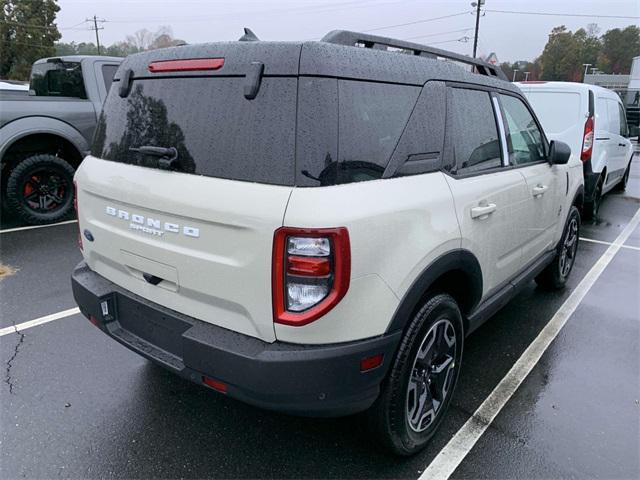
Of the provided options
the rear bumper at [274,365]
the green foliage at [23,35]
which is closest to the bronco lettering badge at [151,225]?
the rear bumper at [274,365]

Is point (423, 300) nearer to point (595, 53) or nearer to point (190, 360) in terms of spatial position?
point (190, 360)

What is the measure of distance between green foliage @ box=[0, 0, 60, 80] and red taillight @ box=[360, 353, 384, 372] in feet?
142

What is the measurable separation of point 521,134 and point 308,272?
7.94 ft

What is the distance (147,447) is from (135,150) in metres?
1.49

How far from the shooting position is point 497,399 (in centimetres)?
300

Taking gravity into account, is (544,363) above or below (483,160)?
below

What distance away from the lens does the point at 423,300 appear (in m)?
2.34

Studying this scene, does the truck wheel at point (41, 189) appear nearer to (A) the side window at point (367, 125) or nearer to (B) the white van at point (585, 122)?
(A) the side window at point (367, 125)

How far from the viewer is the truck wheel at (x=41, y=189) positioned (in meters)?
5.97

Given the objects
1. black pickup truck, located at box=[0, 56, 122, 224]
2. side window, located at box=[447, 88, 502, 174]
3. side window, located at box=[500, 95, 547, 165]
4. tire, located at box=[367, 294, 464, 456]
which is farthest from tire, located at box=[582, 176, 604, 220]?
black pickup truck, located at box=[0, 56, 122, 224]

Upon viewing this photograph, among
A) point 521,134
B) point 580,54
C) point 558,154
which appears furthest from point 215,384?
point 580,54

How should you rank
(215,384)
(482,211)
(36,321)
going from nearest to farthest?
1. (215,384)
2. (482,211)
3. (36,321)

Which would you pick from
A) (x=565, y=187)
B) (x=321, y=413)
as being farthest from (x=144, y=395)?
(x=565, y=187)

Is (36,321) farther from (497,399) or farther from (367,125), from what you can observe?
(497,399)
